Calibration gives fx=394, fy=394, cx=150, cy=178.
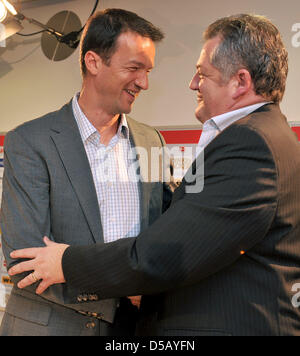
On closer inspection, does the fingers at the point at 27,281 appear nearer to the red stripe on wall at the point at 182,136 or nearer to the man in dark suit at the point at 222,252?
the man in dark suit at the point at 222,252

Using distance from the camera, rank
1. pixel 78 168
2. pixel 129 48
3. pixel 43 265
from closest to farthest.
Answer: pixel 43 265
pixel 78 168
pixel 129 48

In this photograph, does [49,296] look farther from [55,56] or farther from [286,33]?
[55,56]

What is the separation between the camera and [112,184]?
1.48 m

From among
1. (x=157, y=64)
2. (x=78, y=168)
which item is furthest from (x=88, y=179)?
(x=157, y=64)

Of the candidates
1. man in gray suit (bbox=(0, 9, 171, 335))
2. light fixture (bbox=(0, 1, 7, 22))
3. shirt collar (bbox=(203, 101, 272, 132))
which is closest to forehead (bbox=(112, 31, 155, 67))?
man in gray suit (bbox=(0, 9, 171, 335))

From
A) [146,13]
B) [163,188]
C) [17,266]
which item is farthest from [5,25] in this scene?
[17,266]

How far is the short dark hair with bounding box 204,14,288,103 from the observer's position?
1.21 m

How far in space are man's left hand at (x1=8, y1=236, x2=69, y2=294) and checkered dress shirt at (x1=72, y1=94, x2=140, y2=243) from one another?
0.28 meters

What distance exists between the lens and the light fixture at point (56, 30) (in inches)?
103

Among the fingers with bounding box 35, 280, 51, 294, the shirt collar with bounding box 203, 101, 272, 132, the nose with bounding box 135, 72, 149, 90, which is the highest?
the nose with bounding box 135, 72, 149, 90

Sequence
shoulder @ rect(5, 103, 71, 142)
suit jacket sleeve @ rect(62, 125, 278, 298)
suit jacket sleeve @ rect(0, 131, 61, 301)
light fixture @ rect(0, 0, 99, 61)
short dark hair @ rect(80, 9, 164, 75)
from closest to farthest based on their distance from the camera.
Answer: suit jacket sleeve @ rect(62, 125, 278, 298), suit jacket sleeve @ rect(0, 131, 61, 301), shoulder @ rect(5, 103, 71, 142), short dark hair @ rect(80, 9, 164, 75), light fixture @ rect(0, 0, 99, 61)

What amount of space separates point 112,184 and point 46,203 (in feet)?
0.96

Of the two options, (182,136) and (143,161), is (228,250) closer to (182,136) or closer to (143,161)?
(143,161)

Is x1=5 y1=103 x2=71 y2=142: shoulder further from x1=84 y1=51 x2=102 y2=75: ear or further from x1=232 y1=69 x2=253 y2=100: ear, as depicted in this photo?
x1=232 y1=69 x2=253 y2=100: ear
